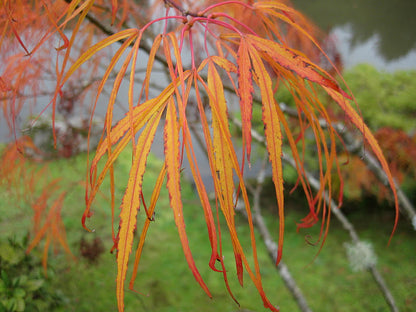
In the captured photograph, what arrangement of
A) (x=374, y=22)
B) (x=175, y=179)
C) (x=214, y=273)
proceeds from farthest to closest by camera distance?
1. (x=374, y=22)
2. (x=214, y=273)
3. (x=175, y=179)

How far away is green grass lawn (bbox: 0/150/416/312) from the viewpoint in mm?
1478

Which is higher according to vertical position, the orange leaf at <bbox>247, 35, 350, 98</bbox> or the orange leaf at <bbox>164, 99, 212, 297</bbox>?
the orange leaf at <bbox>247, 35, 350, 98</bbox>

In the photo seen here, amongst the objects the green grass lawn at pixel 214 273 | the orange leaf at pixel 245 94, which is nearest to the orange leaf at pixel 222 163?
the orange leaf at pixel 245 94

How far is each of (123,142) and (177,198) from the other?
0.20 ft

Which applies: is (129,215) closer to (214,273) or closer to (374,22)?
(214,273)

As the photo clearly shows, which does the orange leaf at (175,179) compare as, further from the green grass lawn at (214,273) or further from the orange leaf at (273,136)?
the green grass lawn at (214,273)

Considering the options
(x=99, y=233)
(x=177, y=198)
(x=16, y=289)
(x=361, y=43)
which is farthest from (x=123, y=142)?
(x=361, y=43)

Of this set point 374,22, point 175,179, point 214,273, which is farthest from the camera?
point 374,22

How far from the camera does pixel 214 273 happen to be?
175 cm

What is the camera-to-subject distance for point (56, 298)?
1.12 metres

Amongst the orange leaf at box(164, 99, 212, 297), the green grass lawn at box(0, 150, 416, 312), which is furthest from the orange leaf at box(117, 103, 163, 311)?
the green grass lawn at box(0, 150, 416, 312)

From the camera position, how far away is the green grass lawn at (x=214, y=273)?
1.48 m

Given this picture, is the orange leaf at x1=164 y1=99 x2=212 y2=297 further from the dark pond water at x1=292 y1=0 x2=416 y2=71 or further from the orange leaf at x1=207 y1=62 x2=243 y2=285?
the dark pond water at x1=292 y1=0 x2=416 y2=71

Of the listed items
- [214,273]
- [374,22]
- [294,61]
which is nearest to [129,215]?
[294,61]
